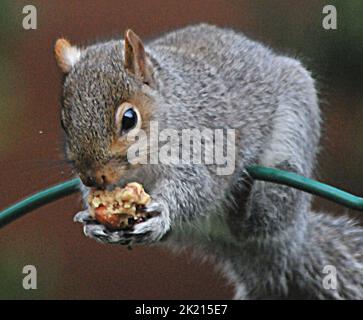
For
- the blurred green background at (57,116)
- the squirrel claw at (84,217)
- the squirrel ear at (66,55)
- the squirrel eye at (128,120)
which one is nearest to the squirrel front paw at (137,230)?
the squirrel claw at (84,217)

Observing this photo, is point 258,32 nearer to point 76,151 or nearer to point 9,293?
point 9,293

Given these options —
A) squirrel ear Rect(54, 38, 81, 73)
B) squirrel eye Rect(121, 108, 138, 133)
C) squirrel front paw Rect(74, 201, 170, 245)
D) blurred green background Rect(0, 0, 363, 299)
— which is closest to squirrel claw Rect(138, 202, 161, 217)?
squirrel front paw Rect(74, 201, 170, 245)

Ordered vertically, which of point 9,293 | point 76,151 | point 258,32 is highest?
point 258,32

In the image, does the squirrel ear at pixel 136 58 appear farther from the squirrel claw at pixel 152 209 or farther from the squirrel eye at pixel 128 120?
A: the squirrel claw at pixel 152 209

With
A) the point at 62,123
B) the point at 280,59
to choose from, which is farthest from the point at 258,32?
the point at 62,123

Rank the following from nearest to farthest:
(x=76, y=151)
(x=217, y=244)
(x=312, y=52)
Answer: (x=76, y=151) → (x=217, y=244) → (x=312, y=52)
